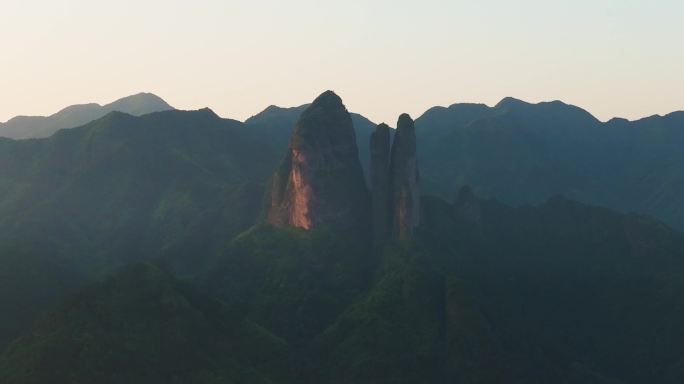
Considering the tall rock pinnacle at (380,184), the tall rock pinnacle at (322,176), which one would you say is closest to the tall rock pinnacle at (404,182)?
the tall rock pinnacle at (380,184)

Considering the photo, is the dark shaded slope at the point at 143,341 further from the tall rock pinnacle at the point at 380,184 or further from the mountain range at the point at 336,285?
the tall rock pinnacle at the point at 380,184

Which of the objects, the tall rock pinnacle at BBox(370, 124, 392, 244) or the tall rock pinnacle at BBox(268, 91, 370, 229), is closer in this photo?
the tall rock pinnacle at BBox(268, 91, 370, 229)

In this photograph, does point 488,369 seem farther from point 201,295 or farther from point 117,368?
point 117,368

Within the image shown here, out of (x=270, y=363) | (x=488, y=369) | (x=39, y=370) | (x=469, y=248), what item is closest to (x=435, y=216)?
(x=469, y=248)

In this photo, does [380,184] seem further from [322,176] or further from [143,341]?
[143,341]

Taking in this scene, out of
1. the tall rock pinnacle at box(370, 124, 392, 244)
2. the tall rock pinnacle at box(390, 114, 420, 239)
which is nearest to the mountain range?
the tall rock pinnacle at box(370, 124, 392, 244)

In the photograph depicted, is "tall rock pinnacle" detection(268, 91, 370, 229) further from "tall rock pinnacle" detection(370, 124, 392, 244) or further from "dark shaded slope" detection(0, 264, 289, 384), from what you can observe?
"dark shaded slope" detection(0, 264, 289, 384)

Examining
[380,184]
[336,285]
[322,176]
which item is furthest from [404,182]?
[336,285]
